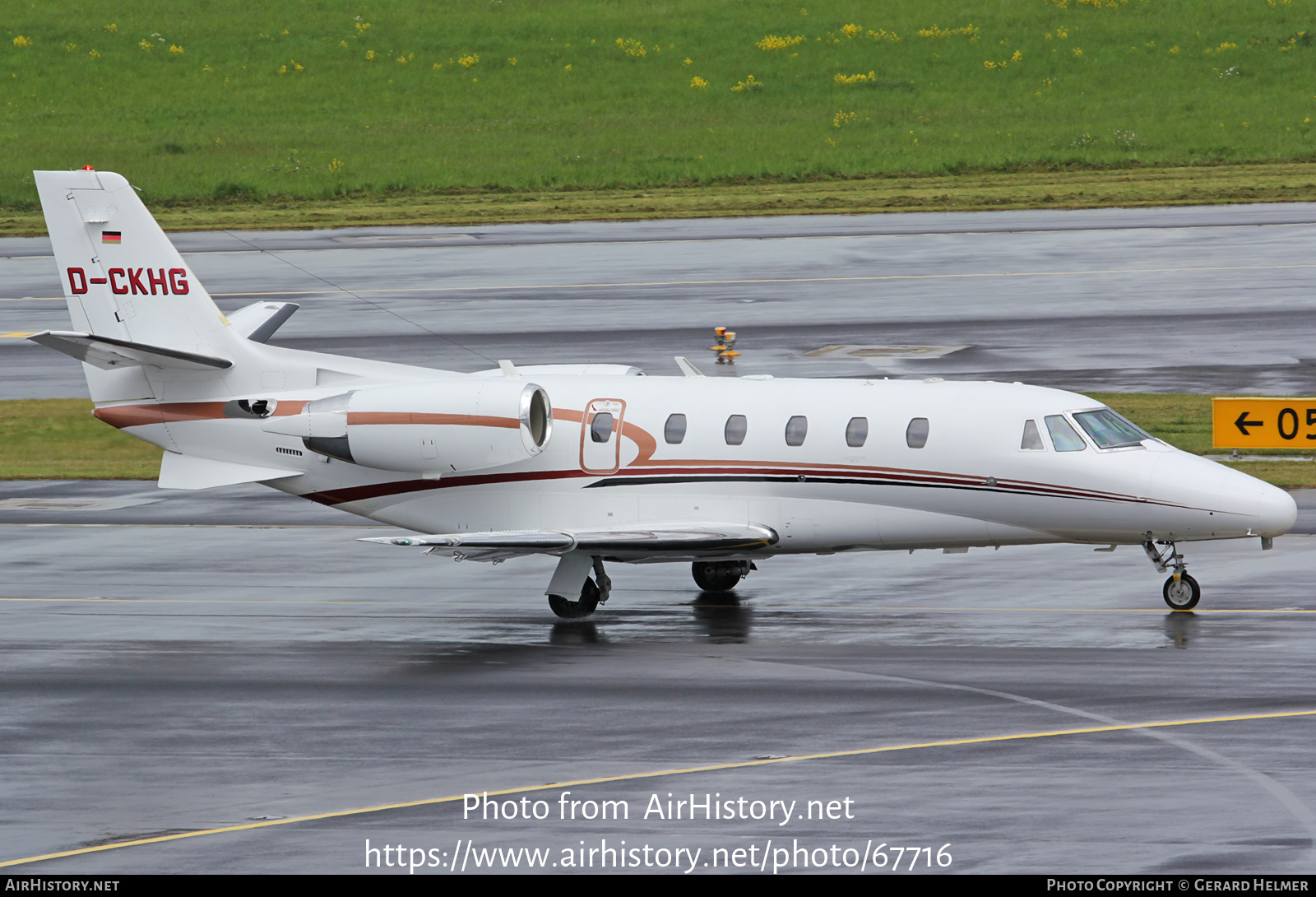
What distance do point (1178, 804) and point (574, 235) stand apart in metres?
47.7

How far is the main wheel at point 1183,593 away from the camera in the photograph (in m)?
23.1

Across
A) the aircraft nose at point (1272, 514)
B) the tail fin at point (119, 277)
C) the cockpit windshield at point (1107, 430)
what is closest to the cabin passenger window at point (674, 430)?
the cockpit windshield at point (1107, 430)

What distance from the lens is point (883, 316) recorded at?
47219mm

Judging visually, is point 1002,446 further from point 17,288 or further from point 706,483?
point 17,288

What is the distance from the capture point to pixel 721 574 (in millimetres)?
25234

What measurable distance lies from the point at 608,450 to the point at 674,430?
3.25 ft

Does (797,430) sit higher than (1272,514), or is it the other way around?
(797,430)

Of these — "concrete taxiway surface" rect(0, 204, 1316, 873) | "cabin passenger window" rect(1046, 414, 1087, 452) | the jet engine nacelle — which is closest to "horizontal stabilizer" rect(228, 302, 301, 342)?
the jet engine nacelle

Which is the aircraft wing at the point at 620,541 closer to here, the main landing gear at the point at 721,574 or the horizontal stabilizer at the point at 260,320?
the main landing gear at the point at 721,574

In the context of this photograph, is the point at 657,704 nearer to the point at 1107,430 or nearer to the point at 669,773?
the point at 669,773

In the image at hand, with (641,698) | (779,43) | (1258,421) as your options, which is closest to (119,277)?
(641,698)

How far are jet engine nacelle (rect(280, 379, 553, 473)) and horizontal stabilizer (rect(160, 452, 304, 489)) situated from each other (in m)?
1.38

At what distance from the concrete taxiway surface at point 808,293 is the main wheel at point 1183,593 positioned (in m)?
15.4
